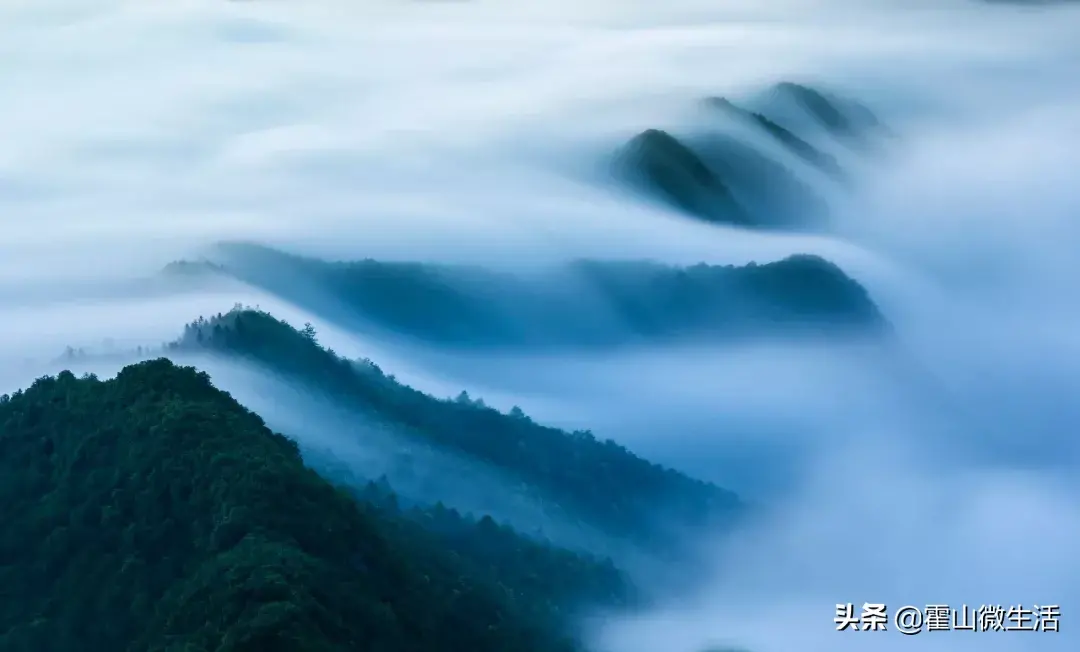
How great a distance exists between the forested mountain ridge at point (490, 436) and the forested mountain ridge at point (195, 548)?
150 inches

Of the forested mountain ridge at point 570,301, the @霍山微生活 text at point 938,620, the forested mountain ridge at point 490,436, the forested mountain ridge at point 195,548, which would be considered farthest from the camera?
the forested mountain ridge at point 570,301

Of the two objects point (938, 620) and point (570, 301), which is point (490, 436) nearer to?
point (938, 620)

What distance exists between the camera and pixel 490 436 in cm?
1959

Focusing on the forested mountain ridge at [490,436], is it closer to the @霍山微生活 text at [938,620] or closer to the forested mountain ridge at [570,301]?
the @霍山微生活 text at [938,620]

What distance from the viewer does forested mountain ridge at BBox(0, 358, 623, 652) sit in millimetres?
11039

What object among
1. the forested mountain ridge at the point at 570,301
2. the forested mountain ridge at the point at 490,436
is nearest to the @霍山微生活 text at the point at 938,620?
the forested mountain ridge at the point at 490,436

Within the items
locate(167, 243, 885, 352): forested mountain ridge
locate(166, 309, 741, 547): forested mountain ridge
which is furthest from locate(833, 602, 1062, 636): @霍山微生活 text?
locate(167, 243, 885, 352): forested mountain ridge

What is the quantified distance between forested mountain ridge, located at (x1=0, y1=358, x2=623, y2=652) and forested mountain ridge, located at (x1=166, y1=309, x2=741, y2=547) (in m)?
3.81

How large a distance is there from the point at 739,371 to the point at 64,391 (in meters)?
18.8

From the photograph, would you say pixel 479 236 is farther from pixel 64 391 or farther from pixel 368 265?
pixel 64 391

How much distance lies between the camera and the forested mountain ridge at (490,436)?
18.5 metres

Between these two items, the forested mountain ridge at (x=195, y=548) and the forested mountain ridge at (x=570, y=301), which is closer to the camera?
the forested mountain ridge at (x=195, y=548)

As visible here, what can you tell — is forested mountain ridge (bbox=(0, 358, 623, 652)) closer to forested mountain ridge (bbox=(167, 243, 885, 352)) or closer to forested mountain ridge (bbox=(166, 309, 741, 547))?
forested mountain ridge (bbox=(166, 309, 741, 547))

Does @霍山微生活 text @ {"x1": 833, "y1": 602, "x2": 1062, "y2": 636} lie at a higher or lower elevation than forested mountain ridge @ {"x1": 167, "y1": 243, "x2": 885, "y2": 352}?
lower
